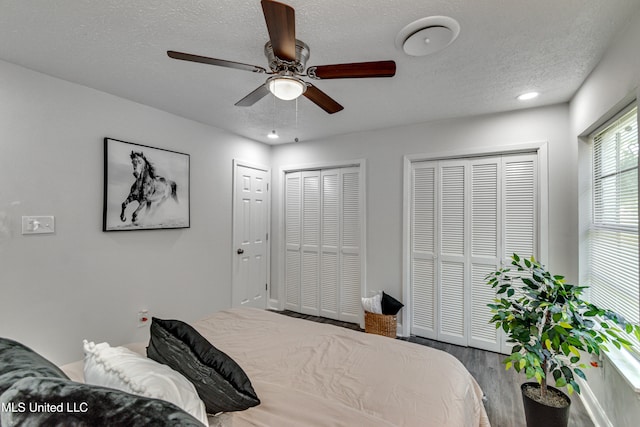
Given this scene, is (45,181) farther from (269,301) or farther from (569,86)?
(569,86)

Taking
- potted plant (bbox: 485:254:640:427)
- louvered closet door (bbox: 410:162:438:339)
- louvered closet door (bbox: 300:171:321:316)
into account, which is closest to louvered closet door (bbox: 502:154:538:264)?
louvered closet door (bbox: 410:162:438:339)

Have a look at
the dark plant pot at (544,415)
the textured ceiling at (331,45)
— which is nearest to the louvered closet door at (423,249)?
the textured ceiling at (331,45)

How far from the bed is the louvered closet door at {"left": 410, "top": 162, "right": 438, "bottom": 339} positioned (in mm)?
1602

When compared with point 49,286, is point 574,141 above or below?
above

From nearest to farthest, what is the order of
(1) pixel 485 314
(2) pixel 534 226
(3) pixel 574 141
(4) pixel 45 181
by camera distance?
(4) pixel 45 181 → (3) pixel 574 141 → (2) pixel 534 226 → (1) pixel 485 314

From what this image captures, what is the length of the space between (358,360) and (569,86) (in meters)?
2.69

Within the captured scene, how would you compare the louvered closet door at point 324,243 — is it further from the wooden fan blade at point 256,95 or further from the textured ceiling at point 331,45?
the wooden fan blade at point 256,95

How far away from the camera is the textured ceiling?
1457 mm

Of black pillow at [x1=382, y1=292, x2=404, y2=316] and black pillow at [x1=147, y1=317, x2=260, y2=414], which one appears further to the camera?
black pillow at [x1=382, y1=292, x2=404, y2=316]

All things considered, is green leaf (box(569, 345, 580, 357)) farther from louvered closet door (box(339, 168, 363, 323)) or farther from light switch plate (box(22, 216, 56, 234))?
light switch plate (box(22, 216, 56, 234))

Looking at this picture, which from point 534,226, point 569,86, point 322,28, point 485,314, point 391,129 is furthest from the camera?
point 391,129

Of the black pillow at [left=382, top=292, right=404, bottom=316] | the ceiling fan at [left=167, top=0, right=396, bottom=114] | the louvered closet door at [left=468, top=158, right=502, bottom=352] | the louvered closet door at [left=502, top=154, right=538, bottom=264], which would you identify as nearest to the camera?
the ceiling fan at [left=167, top=0, right=396, bottom=114]

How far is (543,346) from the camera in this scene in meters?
1.75

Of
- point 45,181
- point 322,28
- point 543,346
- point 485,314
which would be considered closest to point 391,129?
point 322,28
